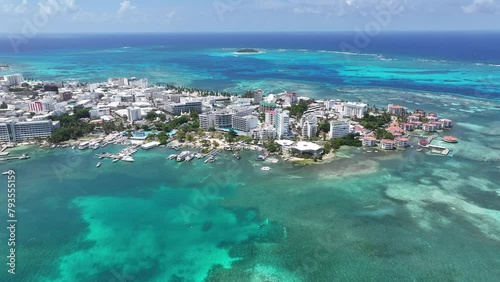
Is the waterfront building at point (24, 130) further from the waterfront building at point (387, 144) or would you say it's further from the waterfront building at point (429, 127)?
the waterfront building at point (429, 127)

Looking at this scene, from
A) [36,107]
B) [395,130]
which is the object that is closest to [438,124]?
[395,130]

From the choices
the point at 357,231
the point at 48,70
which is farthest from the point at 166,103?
the point at 48,70

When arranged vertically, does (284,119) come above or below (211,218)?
above

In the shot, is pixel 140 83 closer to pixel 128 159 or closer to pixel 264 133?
pixel 128 159

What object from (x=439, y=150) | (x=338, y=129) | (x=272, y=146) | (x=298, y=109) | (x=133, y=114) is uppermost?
(x=298, y=109)

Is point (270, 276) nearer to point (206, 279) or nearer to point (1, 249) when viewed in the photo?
point (206, 279)

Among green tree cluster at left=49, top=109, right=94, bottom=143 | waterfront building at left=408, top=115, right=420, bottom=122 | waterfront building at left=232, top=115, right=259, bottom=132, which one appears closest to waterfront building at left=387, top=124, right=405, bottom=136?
waterfront building at left=408, top=115, right=420, bottom=122

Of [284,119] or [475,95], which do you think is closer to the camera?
[284,119]
